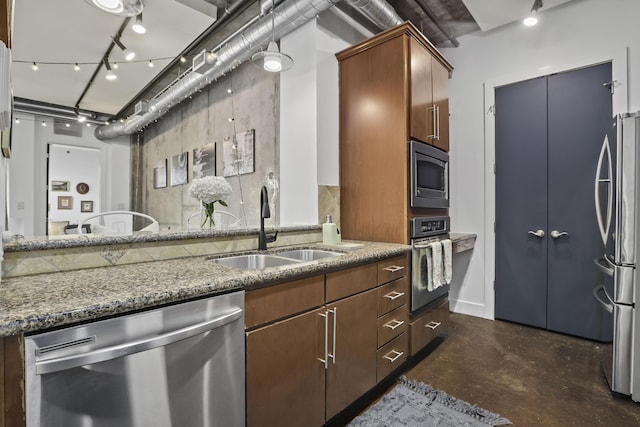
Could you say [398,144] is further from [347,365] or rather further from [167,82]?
[167,82]

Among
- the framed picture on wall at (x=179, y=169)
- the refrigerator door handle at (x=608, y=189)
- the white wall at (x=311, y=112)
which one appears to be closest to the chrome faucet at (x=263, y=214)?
the white wall at (x=311, y=112)

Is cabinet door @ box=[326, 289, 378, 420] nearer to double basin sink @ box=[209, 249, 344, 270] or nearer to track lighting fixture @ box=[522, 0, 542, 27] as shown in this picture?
double basin sink @ box=[209, 249, 344, 270]

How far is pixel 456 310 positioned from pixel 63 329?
11.9 feet

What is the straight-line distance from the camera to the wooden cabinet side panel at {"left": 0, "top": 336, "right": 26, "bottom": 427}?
2.38 ft

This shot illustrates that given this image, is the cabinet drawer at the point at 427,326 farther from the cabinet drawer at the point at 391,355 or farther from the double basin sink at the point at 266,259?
the double basin sink at the point at 266,259

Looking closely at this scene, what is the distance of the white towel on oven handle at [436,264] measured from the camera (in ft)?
7.63

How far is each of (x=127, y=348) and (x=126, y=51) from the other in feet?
10.6

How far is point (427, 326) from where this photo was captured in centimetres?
241

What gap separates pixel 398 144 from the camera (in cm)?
227

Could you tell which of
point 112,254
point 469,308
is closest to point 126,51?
point 112,254

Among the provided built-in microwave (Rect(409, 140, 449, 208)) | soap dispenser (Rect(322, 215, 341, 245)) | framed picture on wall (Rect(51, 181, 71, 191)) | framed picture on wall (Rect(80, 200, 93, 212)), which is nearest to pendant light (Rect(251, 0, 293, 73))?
built-in microwave (Rect(409, 140, 449, 208))

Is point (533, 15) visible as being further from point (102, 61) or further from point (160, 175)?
point (160, 175)

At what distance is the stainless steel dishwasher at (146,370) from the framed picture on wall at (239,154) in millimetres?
2597

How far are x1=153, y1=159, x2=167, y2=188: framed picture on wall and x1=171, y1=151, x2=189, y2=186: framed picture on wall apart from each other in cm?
20
